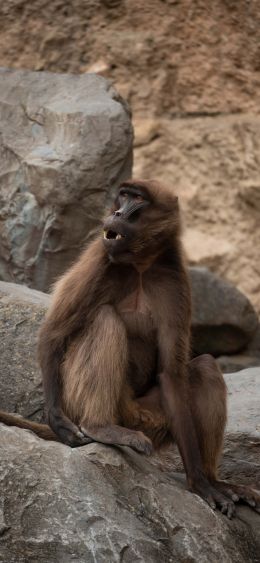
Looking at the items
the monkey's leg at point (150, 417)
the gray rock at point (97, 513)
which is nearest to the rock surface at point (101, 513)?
the gray rock at point (97, 513)

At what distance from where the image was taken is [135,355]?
7.05 m

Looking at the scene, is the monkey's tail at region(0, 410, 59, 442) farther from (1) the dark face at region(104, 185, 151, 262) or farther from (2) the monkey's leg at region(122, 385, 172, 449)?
(1) the dark face at region(104, 185, 151, 262)

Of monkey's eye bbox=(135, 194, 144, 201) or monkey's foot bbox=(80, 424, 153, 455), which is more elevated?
monkey's eye bbox=(135, 194, 144, 201)

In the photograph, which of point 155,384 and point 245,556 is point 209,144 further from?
point 245,556

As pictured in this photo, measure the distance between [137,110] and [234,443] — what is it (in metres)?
6.20

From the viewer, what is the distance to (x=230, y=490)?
7008mm

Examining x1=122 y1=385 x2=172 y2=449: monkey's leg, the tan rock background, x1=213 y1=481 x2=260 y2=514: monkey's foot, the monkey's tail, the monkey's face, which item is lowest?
the tan rock background

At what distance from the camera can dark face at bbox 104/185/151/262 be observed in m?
6.79

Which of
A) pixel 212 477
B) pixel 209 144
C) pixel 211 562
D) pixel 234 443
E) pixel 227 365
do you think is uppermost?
pixel 211 562

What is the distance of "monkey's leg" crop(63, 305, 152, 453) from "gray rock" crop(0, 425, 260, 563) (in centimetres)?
21

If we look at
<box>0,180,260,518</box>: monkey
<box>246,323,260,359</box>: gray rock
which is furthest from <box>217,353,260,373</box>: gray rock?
<box>0,180,260,518</box>: monkey

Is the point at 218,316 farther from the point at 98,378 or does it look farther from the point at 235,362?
the point at 98,378

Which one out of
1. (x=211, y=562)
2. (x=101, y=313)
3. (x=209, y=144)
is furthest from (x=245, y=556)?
(x=209, y=144)

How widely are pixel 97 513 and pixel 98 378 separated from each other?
95 cm
